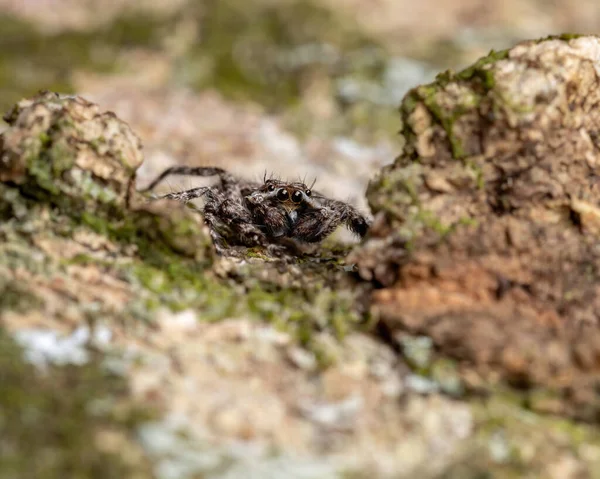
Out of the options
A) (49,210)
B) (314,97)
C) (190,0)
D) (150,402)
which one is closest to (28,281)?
(49,210)

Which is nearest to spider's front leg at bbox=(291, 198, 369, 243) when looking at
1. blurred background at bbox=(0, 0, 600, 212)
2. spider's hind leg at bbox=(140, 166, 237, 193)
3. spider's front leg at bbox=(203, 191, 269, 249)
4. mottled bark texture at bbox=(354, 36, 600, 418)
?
spider's front leg at bbox=(203, 191, 269, 249)

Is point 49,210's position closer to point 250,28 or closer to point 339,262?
point 339,262

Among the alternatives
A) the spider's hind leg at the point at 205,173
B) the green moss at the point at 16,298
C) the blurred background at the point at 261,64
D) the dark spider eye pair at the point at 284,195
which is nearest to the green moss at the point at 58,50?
the blurred background at the point at 261,64

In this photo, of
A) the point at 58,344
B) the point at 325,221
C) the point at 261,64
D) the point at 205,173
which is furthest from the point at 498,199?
the point at 261,64

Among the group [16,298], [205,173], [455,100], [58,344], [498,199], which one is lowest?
[58,344]

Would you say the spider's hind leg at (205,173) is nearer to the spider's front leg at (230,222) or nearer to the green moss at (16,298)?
the spider's front leg at (230,222)

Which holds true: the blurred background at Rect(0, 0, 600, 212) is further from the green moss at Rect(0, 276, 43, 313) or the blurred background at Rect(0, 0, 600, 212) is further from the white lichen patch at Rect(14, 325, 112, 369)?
the white lichen patch at Rect(14, 325, 112, 369)

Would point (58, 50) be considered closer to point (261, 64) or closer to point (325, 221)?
point (261, 64)
